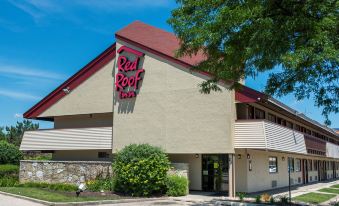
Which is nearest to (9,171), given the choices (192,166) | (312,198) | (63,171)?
(63,171)

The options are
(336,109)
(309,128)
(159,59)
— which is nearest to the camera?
(336,109)

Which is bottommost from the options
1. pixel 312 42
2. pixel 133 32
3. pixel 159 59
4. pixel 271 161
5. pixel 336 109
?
pixel 271 161

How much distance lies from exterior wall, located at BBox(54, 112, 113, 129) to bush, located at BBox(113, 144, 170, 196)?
6.57 meters

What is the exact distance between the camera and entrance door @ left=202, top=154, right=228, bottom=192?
25.8 metres

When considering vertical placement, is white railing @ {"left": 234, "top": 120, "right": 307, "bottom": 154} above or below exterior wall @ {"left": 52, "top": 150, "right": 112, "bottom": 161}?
above

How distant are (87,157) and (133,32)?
9742 millimetres

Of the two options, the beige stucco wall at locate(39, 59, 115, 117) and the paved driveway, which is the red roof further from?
the paved driveway

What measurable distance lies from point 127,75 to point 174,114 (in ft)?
14.5

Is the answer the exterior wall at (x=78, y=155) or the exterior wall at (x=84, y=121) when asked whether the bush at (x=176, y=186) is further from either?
the exterior wall at (x=84, y=121)

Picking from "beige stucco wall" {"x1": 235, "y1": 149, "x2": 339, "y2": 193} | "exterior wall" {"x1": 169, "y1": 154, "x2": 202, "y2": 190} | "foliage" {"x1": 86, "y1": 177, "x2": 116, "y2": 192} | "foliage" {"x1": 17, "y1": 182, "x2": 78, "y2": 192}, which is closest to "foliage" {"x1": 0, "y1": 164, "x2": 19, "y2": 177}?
"foliage" {"x1": 17, "y1": 182, "x2": 78, "y2": 192}

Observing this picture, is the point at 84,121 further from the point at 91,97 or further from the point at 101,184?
the point at 101,184

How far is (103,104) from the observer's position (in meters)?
28.8

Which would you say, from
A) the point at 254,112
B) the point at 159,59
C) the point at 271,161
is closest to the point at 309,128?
the point at 271,161

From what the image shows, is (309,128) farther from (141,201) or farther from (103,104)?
(141,201)
